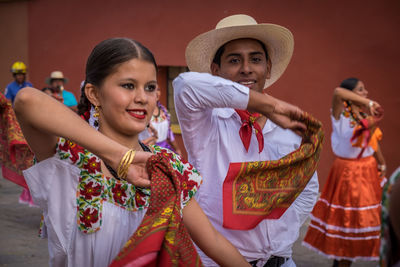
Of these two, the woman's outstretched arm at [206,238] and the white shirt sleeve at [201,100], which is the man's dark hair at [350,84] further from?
the woman's outstretched arm at [206,238]

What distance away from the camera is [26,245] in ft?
19.4

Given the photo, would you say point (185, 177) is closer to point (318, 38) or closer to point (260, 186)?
point (260, 186)

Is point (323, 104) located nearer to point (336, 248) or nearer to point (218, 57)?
point (336, 248)

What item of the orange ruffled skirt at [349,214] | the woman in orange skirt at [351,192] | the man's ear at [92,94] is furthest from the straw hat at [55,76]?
the man's ear at [92,94]

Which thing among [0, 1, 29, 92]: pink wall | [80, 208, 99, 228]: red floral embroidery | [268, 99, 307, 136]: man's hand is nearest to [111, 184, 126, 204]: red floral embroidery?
[80, 208, 99, 228]: red floral embroidery

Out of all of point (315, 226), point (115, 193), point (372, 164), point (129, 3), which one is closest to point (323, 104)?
point (372, 164)

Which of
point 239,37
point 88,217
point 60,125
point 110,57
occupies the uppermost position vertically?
point 239,37

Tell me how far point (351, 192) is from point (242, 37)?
350 cm

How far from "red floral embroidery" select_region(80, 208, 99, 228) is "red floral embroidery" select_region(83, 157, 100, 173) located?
156 mm

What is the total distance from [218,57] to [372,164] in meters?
3.65

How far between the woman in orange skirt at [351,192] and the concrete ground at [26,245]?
25cm

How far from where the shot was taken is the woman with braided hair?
1.62 m

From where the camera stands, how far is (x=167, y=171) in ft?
5.45

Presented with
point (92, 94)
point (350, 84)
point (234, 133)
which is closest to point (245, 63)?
point (234, 133)
